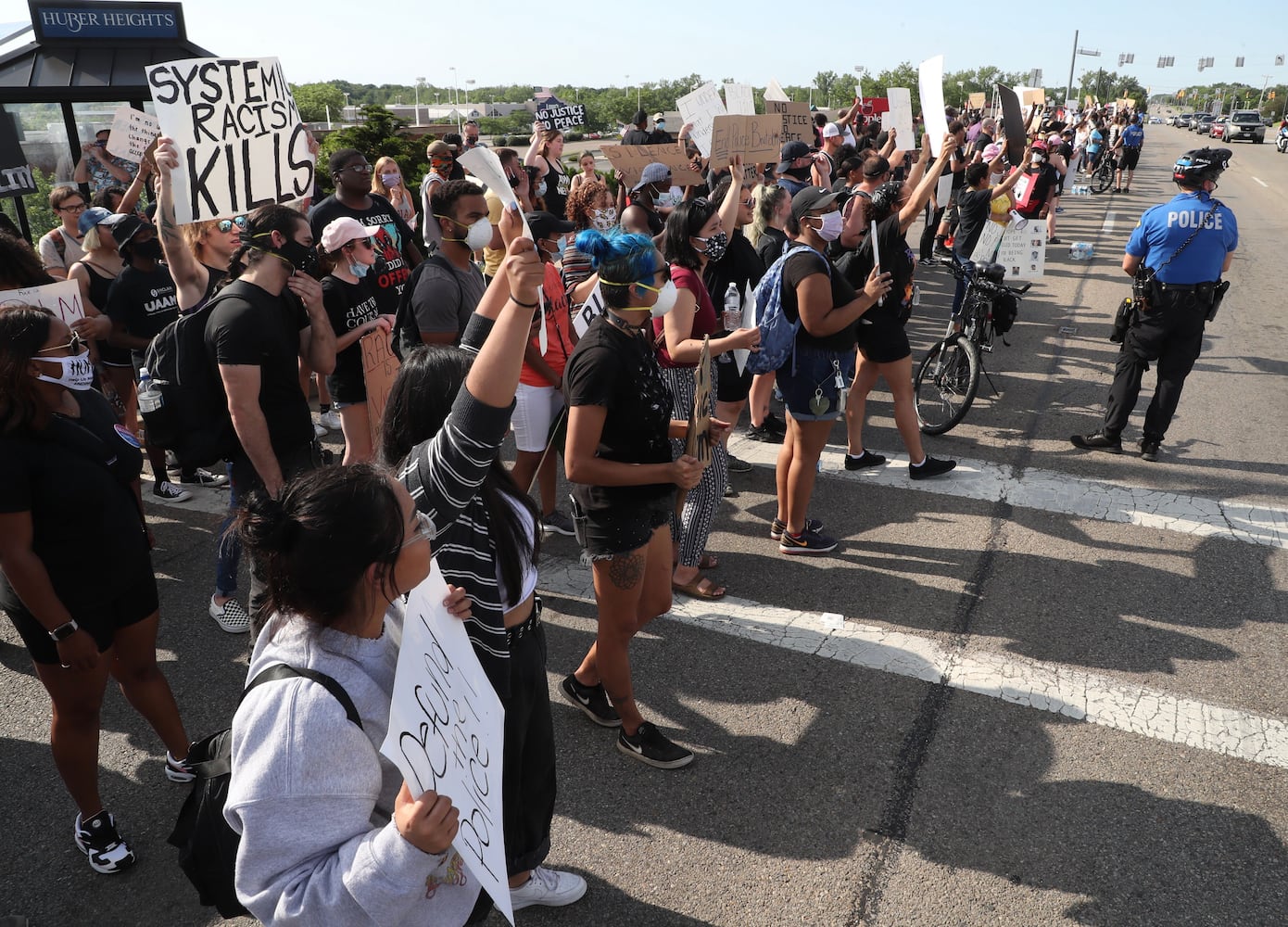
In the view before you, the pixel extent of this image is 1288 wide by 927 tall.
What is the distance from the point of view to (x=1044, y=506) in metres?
5.66

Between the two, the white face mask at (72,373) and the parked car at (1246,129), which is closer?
the white face mask at (72,373)

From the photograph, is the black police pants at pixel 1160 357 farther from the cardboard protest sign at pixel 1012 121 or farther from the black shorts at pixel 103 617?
the black shorts at pixel 103 617

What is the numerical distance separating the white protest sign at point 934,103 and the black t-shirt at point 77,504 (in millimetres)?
5717

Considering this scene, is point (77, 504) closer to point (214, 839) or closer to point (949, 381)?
point (214, 839)

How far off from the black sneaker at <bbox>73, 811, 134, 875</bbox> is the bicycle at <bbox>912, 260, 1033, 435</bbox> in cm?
556

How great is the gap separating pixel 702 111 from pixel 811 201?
3.69m

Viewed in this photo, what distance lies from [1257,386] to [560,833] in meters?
7.93

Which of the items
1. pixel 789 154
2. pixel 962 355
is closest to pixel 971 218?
pixel 789 154

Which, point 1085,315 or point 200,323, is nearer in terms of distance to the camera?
point 200,323

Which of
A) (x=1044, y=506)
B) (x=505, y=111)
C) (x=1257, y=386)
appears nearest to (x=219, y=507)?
(x=1044, y=506)

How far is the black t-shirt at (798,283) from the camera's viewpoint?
470 centimetres

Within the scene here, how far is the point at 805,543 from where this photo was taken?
5.13m

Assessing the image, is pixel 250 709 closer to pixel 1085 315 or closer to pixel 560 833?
pixel 560 833

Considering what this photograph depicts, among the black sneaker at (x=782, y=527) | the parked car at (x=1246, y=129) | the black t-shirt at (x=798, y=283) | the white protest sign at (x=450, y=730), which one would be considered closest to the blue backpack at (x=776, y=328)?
the black t-shirt at (x=798, y=283)
